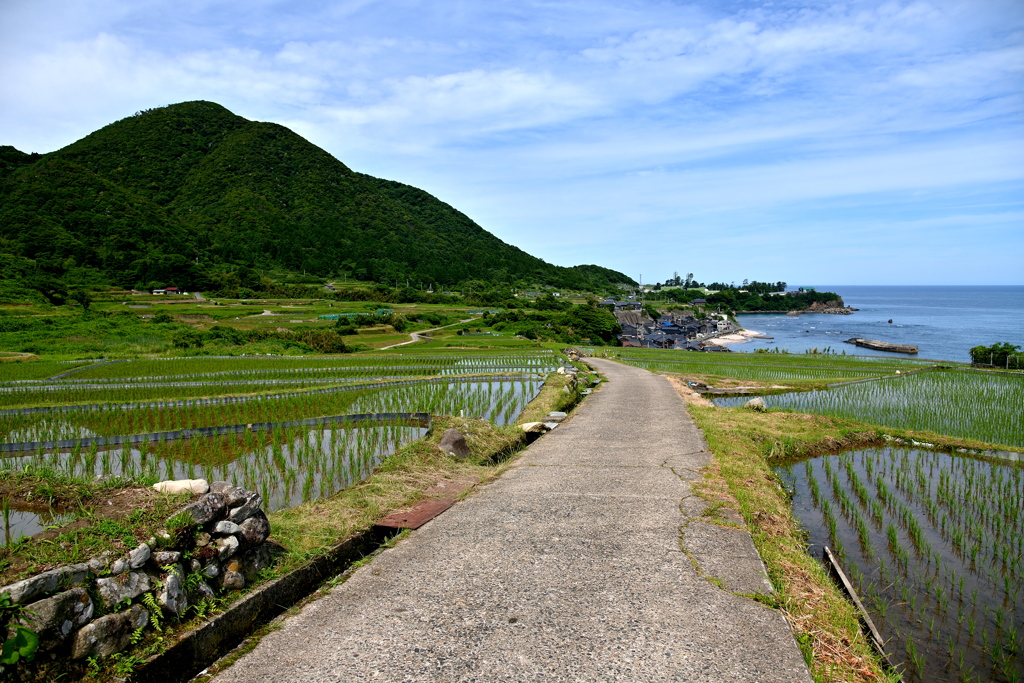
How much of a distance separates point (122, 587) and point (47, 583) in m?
0.44

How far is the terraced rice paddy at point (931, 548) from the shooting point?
4.66 meters

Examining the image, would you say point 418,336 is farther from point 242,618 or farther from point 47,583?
point 47,583

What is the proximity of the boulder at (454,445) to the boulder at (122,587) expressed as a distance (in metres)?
5.10

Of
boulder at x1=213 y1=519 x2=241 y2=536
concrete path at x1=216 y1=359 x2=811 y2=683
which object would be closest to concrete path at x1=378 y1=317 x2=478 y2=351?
concrete path at x1=216 y1=359 x2=811 y2=683

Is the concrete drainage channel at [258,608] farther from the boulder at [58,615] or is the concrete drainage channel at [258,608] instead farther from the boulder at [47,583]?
the boulder at [47,583]

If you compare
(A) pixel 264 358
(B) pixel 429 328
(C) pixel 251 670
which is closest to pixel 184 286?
(B) pixel 429 328

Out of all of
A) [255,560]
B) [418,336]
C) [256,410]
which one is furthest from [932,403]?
[418,336]

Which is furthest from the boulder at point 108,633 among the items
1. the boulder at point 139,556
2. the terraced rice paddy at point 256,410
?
the terraced rice paddy at point 256,410

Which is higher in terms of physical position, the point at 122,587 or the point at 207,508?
the point at 207,508

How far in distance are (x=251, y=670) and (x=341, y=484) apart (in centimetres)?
472

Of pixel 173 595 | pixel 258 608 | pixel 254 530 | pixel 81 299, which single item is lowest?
pixel 258 608

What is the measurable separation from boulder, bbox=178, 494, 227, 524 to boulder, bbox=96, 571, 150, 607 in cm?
54

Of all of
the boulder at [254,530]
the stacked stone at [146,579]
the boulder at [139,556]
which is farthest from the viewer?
the boulder at [254,530]

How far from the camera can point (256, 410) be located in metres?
13.6
